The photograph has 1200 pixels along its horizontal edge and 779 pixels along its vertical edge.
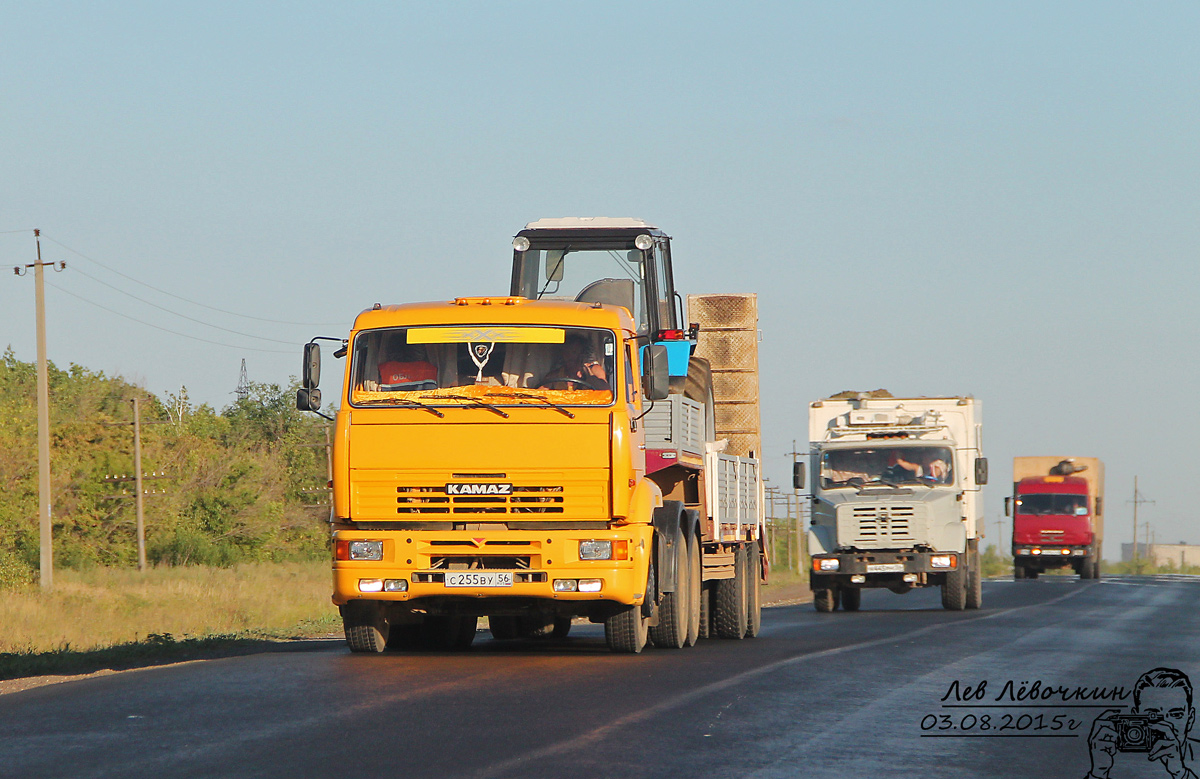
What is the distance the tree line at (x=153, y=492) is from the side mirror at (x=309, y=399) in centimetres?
2735

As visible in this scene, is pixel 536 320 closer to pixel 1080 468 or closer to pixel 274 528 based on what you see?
pixel 1080 468

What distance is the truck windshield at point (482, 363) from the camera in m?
13.4

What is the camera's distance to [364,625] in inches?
559

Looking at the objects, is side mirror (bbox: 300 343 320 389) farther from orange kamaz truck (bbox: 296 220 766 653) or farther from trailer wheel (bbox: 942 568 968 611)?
trailer wheel (bbox: 942 568 968 611)

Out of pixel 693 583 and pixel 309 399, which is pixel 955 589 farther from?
pixel 309 399

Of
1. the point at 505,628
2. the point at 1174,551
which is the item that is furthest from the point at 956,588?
the point at 1174,551

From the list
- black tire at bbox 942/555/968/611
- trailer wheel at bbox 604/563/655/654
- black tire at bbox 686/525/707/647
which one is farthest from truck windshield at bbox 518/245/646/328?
black tire at bbox 942/555/968/611

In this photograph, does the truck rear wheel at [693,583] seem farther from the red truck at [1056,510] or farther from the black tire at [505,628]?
the red truck at [1056,510]

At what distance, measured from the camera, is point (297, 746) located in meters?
8.29

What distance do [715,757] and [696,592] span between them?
8.37 m

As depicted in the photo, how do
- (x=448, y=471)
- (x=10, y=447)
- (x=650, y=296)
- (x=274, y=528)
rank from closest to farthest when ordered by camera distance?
(x=448, y=471), (x=650, y=296), (x=10, y=447), (x=274, y=528)

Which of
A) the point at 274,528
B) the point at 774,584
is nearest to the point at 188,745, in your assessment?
the point at 774,584

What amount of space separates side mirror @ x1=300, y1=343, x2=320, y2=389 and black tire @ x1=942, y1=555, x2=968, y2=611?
15.9 m

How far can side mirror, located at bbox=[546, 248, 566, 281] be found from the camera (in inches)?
777
